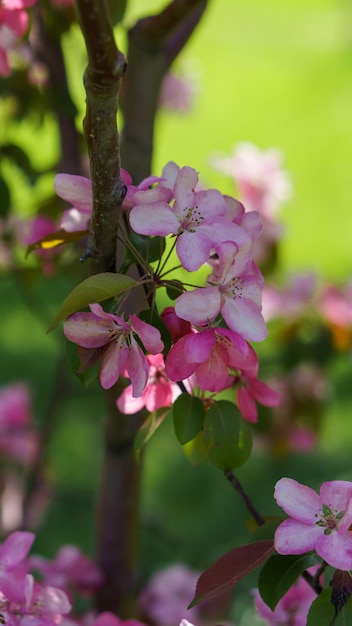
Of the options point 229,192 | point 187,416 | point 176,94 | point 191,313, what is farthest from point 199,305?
point 229,192

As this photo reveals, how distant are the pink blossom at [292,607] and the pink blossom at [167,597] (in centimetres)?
31

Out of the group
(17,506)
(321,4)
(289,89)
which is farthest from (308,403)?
(321,4)

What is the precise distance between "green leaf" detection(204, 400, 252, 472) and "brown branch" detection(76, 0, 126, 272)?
0.48ft

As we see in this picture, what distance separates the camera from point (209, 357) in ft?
2.23

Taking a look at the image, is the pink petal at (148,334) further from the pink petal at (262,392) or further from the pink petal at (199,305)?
the pink petal at (262,392)

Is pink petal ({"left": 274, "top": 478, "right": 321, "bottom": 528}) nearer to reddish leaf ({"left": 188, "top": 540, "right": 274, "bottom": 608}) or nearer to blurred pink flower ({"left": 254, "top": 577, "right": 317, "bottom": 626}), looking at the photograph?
reddish leaf ({"left": 188, "top": 540, "right": 274, "bottom": 608})

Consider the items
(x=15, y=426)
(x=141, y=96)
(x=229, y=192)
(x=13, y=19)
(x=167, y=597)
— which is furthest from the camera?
(x=229, y=192)

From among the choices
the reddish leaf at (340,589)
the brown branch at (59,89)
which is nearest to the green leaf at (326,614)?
the reddish leaf at (340,589)

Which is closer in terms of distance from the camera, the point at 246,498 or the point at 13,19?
the point at 246,498

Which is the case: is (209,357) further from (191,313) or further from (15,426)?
(15,426)

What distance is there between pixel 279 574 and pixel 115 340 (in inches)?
8.0

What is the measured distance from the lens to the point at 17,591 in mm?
709

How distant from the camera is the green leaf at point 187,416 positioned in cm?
71

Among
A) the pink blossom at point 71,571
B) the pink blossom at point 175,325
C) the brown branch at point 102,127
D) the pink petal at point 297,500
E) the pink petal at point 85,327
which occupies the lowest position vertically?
the pink blossom at point 71,571
